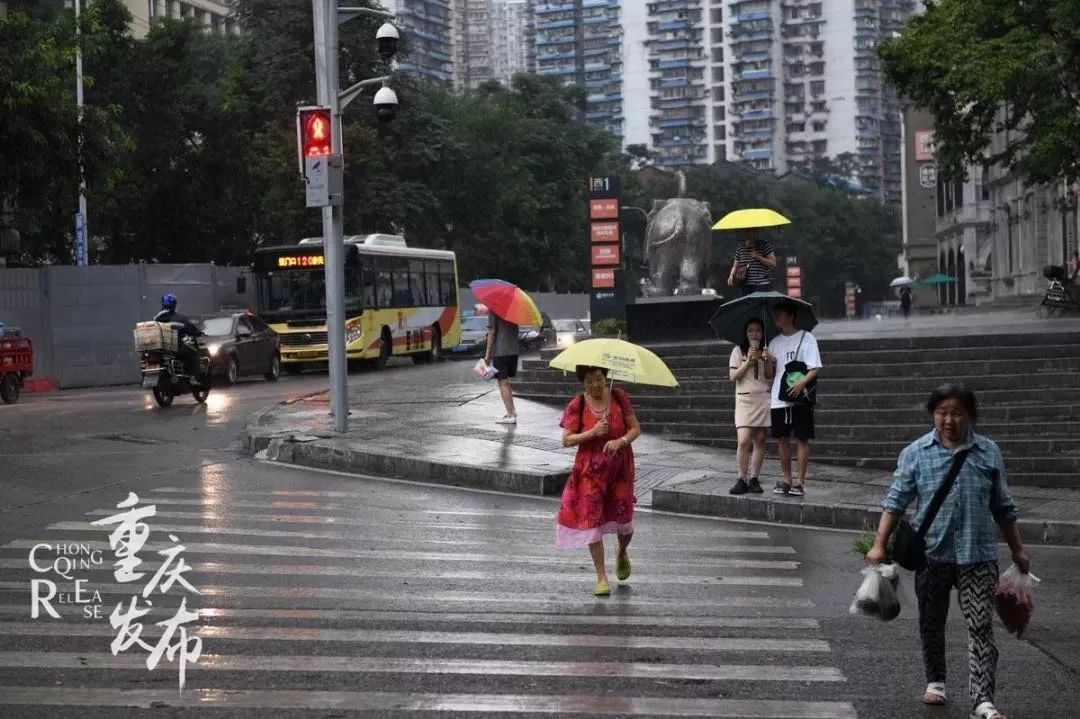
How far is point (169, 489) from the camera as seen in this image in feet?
47.2

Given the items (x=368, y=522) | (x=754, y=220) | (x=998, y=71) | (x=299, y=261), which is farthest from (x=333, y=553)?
(x=299, y=261)

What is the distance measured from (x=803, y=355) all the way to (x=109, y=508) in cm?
602

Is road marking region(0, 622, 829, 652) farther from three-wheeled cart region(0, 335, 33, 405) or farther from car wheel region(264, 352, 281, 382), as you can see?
car wheel region(264, 352, 281, 382)

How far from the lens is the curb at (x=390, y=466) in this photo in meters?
15.1

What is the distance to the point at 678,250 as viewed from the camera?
30.9 m

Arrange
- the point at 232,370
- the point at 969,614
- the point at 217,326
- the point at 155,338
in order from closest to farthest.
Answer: the point at 969,614
the point at 155,338
the point at 232,370
the point at 217,326

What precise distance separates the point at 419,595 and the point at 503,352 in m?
10.0

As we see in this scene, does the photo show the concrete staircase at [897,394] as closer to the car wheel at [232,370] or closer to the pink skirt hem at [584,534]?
the pink skirt hem at [584,534]

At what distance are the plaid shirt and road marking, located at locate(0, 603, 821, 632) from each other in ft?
6.53

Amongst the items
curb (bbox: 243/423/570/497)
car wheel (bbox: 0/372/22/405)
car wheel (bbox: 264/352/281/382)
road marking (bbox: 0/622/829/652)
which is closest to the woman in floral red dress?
road marking (bbox: 0/622/829/652)

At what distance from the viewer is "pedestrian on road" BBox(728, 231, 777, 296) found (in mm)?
16641

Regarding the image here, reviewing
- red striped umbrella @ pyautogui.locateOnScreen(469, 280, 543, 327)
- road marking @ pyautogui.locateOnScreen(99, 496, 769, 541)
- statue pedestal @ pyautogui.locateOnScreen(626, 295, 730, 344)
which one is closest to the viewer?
road marking @ pyautogui.locateOnScreen(99, 496, 769, 541)

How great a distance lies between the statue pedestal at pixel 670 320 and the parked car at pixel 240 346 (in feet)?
29.4

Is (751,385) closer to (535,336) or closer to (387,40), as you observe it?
(387,40)
